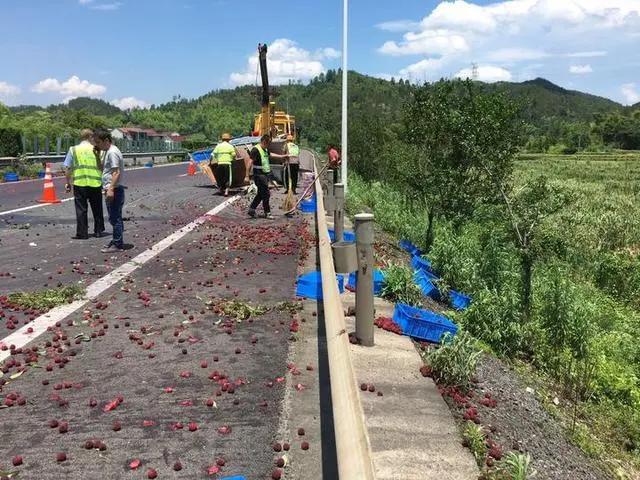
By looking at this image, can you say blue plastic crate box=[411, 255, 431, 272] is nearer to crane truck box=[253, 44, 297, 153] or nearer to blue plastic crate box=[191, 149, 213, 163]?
crane truck box=[253, 44, 297, 153]

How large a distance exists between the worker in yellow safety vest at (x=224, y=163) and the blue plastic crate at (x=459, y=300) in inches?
487

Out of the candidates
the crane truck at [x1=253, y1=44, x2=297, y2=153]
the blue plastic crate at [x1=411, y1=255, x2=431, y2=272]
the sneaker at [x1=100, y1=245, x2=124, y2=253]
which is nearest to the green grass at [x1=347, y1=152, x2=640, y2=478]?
the blue plastic crate at [x1=411, y1=255, x2=431, y2=272]

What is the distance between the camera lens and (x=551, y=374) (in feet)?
21.0

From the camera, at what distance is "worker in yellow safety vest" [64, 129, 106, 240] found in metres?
11.0

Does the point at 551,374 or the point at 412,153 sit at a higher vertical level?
the point at 412,153

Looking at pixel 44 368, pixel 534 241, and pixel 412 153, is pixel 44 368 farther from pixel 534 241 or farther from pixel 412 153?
pixel 412 153

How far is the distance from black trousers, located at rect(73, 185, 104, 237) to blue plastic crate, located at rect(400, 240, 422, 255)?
5.95 m

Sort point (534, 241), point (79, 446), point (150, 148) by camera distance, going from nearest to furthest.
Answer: point (79, 446), point (534, 241), point (150, 148)

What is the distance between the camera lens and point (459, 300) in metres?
8.22

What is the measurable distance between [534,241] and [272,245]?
4500 millimetres

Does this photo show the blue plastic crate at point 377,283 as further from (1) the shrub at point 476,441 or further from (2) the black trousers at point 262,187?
(2) the black trousers at point 262,187

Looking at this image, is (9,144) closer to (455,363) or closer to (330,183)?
(330,183)

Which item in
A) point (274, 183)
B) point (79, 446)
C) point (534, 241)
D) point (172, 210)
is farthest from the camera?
point (274, 183)

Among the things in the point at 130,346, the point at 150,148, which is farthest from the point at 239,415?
the point at 150,148
